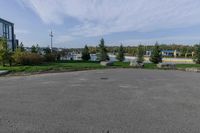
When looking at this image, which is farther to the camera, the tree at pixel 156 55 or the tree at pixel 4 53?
the tree at pixel 156 55

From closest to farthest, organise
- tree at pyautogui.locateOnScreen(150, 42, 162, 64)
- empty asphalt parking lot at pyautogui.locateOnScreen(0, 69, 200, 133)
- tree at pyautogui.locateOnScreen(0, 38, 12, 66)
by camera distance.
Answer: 1. empty asphalt parking lot at pyautogui.locateOnScreen(0, 69, 200, 133)
2. tree at pyautogui.locateOnScreen(0, 38, 12, 66)
3. tree at pyautogui.locateOnScreen(150, 42, 162, 64)

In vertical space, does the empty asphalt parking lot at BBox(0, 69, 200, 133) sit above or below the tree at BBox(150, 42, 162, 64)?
below

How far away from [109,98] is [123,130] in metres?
2.65

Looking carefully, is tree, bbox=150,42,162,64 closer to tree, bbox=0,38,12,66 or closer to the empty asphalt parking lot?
tree, bbox=0,38,12,66

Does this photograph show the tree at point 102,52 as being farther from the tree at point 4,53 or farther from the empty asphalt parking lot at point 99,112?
the empty asphalt parking lot at point 99,112

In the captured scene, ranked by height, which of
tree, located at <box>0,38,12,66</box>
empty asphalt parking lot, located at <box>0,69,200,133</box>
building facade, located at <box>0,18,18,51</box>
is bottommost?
empty asphalt parking lot, located at <box>0,69,200,133</box>

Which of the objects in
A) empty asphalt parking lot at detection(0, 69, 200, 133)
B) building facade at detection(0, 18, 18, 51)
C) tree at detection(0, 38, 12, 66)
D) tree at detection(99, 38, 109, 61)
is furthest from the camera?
building facade at detection(0, 18, 18, 51)

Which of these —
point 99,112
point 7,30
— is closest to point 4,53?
point 99,112

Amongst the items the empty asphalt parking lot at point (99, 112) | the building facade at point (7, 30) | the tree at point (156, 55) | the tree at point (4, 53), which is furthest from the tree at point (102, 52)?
the empty asphalt parking lot at point (99, 112)

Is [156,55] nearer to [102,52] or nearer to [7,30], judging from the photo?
[102,52]

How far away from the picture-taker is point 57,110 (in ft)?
17.2

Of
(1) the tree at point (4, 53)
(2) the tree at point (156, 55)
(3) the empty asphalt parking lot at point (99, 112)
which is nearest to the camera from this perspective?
(3) the empty asphalt parking lot at point (99, 112)

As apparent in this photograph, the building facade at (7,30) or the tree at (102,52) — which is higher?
the building facade at (7,30)

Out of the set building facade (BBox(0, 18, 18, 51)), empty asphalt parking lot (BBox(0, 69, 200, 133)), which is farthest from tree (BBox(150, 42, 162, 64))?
building facade (BBox(0, 18, 18, 51))
